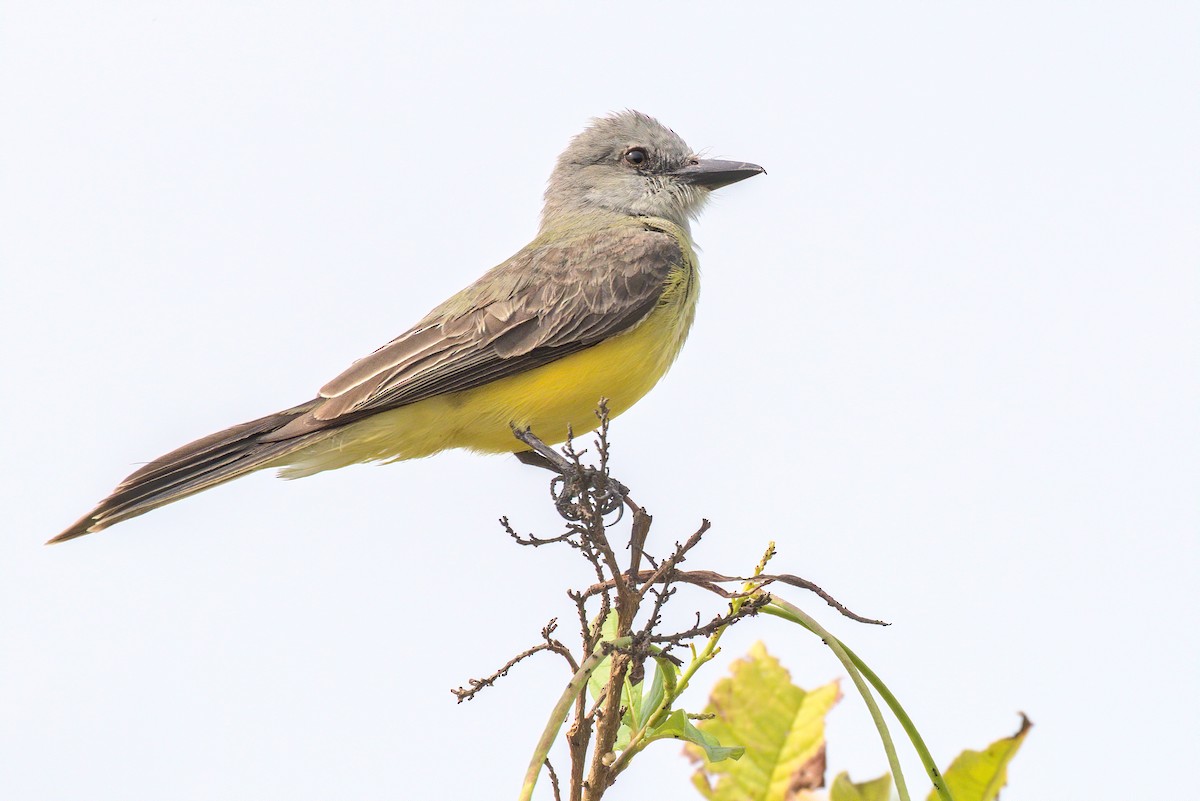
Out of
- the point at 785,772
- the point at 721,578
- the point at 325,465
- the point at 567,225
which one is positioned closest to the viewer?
the point at 785,772

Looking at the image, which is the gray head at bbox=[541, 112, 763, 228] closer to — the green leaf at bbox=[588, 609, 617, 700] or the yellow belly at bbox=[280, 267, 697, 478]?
the yellow belly at bbox=[280, 267, 697, 478]

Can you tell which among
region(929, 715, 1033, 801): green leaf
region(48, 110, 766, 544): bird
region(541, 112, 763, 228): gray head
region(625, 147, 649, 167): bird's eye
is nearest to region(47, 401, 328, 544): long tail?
region(48, 110, 766, 544): bird

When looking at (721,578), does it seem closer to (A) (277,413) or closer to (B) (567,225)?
(A) (277,413)

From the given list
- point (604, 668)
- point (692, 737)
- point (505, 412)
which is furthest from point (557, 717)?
point (505, 412)

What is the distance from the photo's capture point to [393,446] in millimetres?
6293

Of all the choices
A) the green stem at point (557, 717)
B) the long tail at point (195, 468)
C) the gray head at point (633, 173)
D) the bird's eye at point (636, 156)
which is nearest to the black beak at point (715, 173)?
the gray head at point (633, 173)

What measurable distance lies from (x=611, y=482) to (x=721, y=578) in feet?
6.79

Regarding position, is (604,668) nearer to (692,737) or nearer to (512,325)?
(692,737)

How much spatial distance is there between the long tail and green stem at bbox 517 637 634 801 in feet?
9.55

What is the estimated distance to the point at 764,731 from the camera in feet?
10.8

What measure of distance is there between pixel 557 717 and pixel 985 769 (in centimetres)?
98

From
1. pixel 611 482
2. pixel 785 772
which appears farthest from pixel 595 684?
pixel 611 482

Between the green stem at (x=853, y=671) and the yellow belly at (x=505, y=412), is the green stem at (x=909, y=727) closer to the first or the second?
the green stem at (x=853, y=671)

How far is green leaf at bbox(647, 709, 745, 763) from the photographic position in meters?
3.14
